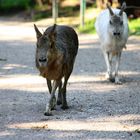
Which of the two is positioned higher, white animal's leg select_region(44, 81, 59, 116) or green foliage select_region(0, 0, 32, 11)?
white animal's leg select_region(44, 81, 59, 116)

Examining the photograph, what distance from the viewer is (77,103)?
1008cm

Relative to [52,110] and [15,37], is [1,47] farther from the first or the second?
[52,110]

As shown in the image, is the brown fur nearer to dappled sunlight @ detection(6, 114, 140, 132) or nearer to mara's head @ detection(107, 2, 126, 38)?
dappled sunlight @ detection(6, 114, 140, 132)

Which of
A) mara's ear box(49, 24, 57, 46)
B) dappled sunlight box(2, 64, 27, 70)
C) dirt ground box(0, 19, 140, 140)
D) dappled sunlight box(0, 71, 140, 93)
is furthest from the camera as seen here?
dappled sunlight box(2, 64, 27, 70)

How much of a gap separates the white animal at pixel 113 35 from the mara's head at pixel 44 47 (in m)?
3.73

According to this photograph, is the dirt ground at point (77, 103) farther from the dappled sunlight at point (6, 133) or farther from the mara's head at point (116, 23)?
the mara's head at point (116, 23)

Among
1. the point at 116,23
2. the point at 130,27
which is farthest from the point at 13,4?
the point at 116,23

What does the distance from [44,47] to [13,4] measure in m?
27.6

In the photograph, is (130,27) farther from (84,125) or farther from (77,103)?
(84,125)

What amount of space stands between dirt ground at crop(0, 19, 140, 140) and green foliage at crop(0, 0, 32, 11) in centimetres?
1760

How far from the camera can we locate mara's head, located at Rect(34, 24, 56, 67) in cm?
861

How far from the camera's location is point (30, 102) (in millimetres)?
10156

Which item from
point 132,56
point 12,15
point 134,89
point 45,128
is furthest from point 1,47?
point 12,15

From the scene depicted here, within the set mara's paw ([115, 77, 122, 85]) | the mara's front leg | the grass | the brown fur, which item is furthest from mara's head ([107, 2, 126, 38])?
the grass
